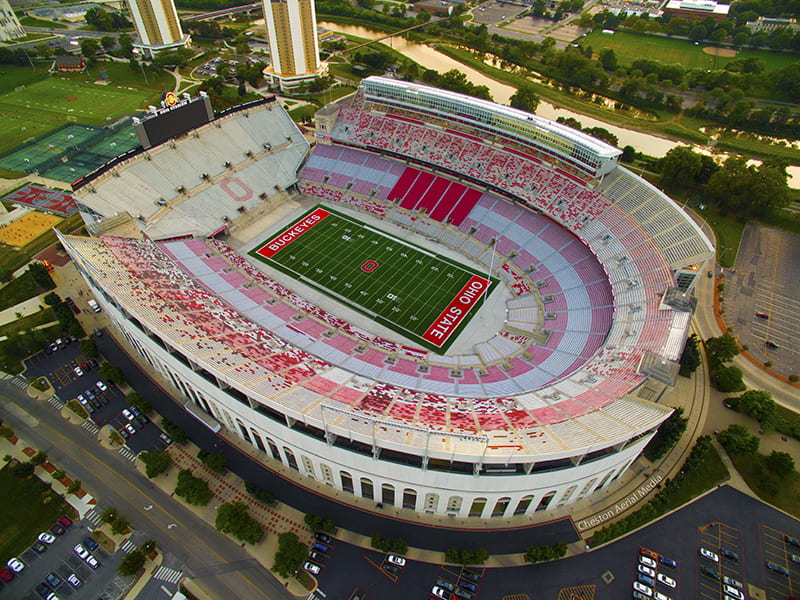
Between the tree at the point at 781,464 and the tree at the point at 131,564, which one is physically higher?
the tree at the point at 131,564

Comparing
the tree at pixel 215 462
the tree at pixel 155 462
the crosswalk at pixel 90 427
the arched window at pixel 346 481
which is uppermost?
the crosswalk at pixel 90 427

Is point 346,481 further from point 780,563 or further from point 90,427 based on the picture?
point 780,563

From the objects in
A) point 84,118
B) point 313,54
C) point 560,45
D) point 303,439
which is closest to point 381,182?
point 303,439

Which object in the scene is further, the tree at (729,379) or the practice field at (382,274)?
the practice field at (382,274)

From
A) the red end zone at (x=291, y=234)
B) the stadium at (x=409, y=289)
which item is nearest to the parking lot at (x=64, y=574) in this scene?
the stadium at (x=409, y=289)

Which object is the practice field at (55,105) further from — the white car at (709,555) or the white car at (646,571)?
the white car at (709,555)

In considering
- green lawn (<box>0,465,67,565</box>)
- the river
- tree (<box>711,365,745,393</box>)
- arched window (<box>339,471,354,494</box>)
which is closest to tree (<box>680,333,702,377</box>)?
tree (<box>711,365,745,393</box>)

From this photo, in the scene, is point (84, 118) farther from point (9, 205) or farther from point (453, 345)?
point (453, 345)

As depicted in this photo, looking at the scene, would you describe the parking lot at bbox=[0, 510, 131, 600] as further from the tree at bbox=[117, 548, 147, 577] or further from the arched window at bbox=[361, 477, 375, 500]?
the arched window at bbox=[361, 477, 375, 500]
